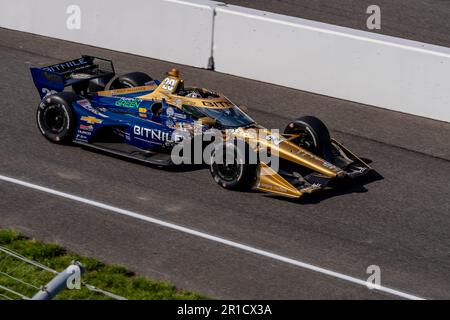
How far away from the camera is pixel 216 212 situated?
475 inches

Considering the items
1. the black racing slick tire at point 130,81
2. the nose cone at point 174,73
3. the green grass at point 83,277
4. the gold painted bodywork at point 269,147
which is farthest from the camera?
the black racing slick tire at point 130,81

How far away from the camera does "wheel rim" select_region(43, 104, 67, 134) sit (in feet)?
45.0

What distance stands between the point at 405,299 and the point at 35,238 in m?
4.44

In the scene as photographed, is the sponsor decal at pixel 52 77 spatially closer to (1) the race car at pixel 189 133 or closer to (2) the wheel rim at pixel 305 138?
(1) the race car at pixel 189 133

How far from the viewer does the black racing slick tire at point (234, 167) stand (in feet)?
40.0

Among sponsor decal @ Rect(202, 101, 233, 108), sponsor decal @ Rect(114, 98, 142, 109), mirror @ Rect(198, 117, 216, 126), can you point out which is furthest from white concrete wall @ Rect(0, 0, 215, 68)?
mirror @ Rect(198, 117, 216, 126)

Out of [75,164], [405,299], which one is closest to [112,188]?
[75,164]

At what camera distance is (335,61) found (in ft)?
53.1

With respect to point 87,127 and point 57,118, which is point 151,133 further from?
point 57,118

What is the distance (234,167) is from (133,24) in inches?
249

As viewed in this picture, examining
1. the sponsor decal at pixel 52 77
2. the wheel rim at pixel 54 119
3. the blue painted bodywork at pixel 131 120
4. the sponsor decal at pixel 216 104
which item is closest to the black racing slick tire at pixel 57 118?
the wheel rim at pixel 54 119

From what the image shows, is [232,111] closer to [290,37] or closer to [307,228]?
[307,228]

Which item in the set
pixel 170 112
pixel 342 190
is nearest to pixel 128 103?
pixel 170 112

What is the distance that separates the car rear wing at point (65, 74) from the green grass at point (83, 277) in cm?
390
